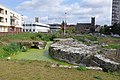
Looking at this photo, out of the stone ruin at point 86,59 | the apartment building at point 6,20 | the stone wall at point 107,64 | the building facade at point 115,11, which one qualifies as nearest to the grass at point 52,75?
the stone wall at point 107,64

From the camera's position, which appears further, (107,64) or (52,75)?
(107,64)

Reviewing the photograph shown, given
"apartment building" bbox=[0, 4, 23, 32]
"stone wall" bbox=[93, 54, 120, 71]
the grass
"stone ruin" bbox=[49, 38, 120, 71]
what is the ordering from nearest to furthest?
the grass, "stone wall" bbox=[93, 54, 120, 71], "stone ruin" bbox=[49, 38, 120, 71], "apartment building" bbox=[0, 4, 23, 32]

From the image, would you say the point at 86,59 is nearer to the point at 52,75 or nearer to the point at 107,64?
the point at 107,64

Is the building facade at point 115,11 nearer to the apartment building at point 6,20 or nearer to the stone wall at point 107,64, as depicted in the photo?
the apartment building at point 6,20

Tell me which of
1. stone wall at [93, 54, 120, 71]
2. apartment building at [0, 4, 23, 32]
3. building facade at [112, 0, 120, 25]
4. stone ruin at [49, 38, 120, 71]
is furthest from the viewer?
building facade at [112, 0, 120, 25]

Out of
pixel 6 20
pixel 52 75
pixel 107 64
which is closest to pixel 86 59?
pixel 107 64

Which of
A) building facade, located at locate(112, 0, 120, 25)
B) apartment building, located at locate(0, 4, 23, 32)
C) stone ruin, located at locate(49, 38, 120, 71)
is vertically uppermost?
building facade, located at locate(112, 0, 120, 25)

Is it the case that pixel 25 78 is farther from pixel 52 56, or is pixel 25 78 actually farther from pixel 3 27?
pixel 3 27

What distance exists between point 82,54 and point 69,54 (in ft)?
4.80

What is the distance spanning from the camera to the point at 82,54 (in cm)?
1572

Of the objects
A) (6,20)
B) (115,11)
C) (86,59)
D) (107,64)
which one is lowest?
(86,59)

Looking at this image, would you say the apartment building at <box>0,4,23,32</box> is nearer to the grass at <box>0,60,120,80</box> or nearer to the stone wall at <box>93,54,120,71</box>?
the stone wall at <box>93,54,120,71</box>

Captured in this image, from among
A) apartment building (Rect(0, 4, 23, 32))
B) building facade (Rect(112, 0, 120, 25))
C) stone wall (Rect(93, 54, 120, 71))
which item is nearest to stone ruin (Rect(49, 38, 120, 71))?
stone wall (Rect(93, 54, 120, 71))

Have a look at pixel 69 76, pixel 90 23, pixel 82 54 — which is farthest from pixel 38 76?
pixel 90 23
